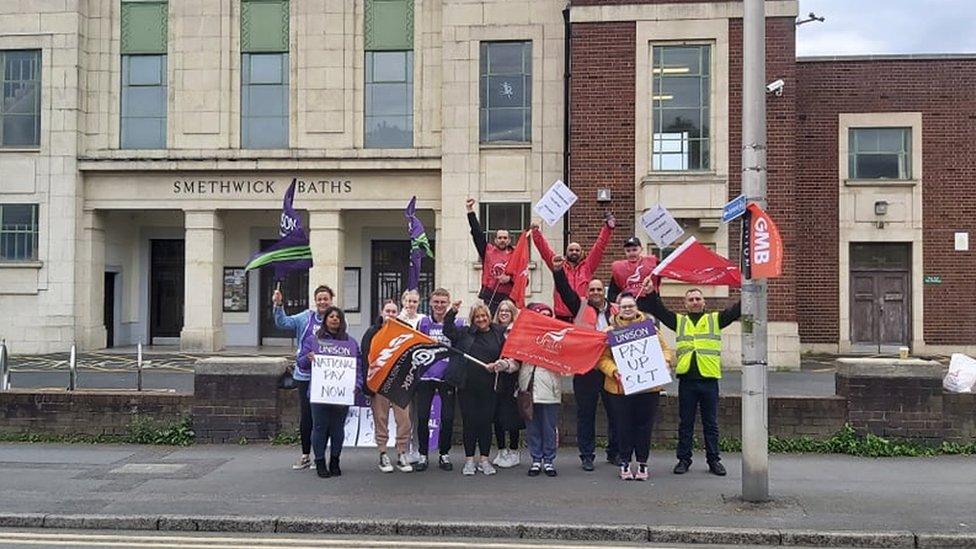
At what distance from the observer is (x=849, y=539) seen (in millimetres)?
6469

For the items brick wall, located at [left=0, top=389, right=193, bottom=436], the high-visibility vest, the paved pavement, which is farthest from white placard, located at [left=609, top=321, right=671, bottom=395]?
brick wall, located at [left=0, top=389, right=193, bottom=436]

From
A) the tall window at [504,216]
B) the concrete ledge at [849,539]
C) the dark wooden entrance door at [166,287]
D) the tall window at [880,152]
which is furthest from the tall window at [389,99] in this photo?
the concrete ledge at [849,539]

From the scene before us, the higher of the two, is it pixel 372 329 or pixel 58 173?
pixel 58 173

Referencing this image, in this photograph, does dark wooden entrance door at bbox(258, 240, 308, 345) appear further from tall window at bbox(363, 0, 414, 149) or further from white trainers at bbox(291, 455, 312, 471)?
white trainers at bbox(291, 455, 312, 471)

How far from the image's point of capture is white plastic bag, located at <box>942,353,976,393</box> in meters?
9.99

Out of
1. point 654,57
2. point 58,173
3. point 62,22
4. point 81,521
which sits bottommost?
point 81,521

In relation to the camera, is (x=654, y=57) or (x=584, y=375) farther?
(x=654, y=57)

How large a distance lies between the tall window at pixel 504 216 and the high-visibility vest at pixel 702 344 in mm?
11918

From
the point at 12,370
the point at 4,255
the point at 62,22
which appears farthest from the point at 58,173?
the point at 12,370

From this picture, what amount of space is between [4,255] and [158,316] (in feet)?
14.6

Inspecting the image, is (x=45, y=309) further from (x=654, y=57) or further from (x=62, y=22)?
(x=654, y=57)

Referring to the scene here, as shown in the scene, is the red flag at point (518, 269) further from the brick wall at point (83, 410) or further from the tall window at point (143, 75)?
the tall window at point (143, 75)

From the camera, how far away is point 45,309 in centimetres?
2114

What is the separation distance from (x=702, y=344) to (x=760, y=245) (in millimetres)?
1564
